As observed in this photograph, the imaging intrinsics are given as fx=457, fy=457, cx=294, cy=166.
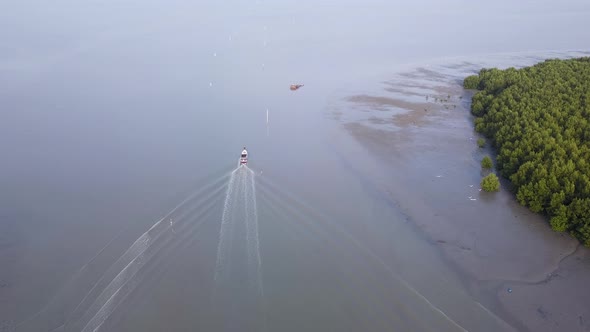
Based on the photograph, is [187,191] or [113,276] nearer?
[113,276]

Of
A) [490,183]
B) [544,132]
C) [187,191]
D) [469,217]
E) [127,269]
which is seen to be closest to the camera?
[127,269]

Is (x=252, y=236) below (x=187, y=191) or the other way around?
below

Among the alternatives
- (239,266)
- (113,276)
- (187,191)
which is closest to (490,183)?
(239,266)

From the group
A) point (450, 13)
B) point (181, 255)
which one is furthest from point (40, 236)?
point (450, 13)

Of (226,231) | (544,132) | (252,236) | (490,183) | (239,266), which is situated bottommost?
(239,266)

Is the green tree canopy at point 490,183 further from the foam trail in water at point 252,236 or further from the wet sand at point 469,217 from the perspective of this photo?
the foam trail in water at point 252,236

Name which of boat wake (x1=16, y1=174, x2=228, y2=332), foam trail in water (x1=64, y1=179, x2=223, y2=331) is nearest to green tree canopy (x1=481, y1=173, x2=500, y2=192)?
boat wake (x1=16, y1=174, x2=228, y2=332)

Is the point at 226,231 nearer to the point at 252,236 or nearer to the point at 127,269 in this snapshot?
the point at 252,236
